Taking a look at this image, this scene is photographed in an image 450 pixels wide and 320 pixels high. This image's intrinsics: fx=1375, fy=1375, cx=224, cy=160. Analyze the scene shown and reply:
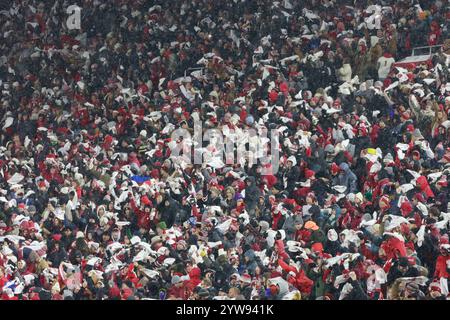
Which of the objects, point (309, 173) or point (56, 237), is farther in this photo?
point (56, 237)

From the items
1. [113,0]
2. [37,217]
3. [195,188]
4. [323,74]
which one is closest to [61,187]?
[37,217]

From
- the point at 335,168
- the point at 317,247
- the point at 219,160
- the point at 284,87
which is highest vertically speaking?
the point at 284,87

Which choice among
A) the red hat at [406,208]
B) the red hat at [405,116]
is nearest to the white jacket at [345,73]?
the red hat at [405,116]

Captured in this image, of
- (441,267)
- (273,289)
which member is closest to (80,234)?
(273,289)

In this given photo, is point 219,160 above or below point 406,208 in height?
above

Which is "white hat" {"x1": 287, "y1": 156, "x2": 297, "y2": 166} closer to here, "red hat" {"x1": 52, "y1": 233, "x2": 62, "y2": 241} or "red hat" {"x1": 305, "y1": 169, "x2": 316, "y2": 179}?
"red hat" {"x1": 305, "y1": 169, "x2": 316, "y2": 179}

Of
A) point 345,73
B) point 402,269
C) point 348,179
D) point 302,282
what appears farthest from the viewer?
point 345,73

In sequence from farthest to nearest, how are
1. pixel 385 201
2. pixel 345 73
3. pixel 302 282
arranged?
pixel 345 73, pixel 385 201, pixel 302 282

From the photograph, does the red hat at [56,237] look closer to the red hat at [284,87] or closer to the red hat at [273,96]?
the red hat at [273,96]

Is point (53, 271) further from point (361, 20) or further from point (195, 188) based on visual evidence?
point (361, 20)

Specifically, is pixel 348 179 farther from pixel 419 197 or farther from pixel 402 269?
pixel 402 269

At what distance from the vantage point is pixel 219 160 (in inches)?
975

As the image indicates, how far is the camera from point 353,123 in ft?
79.6

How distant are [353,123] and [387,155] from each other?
1.70 metres
